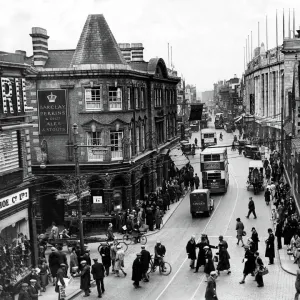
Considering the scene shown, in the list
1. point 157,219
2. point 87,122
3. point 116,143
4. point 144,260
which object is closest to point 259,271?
point 144,260

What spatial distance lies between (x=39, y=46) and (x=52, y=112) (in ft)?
15.6

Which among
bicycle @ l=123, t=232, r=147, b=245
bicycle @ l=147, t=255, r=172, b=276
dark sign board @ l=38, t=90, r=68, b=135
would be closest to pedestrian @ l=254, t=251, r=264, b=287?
bicycle @ l=147, t=255, r=172, b=276

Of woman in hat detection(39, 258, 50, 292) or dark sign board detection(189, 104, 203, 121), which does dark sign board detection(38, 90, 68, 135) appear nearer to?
woman in hat detection(39, 258, 50, 292)

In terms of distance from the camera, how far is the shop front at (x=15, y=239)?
70.7 feet

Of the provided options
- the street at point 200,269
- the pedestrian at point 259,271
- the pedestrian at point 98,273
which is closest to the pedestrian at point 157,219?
the street at point 200,269

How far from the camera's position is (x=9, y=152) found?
75.8ft

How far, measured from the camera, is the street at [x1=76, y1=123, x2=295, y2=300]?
21234mm

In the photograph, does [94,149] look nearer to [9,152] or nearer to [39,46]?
[39,46]

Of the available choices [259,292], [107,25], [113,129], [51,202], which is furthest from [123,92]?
[259,292]

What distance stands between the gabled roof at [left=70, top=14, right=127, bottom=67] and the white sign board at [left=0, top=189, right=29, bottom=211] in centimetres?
1389

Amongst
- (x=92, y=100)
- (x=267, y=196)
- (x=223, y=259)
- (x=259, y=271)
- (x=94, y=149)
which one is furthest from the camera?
(x=267, y=196)

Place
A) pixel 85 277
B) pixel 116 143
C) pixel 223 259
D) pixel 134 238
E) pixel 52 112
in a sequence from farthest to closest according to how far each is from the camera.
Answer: pixel 116 143, pixel 52 112, pixel 134 238, pixel 223 259, pixel 85 277

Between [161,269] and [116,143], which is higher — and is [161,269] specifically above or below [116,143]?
below

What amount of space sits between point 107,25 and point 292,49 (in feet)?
65.3
